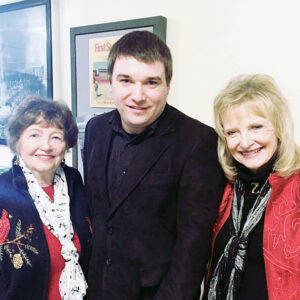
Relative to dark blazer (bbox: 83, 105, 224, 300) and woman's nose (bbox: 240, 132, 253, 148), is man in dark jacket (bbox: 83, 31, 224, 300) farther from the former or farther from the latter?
woman's nose (bbox: 240, 132, 253, 148)

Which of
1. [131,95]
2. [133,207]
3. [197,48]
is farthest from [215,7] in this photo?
[133,207]

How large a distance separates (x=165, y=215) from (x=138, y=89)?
450 mm

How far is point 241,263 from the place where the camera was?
3.67ft

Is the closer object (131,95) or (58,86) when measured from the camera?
(131,95)

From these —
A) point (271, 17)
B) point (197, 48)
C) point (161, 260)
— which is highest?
point (271, 17)

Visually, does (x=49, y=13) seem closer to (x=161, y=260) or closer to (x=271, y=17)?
(x=271, y=17)

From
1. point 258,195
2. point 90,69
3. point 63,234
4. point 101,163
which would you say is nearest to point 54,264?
point 63,234

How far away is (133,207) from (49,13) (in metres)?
1.54

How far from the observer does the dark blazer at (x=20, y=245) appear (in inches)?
46.4

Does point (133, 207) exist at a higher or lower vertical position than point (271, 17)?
lower

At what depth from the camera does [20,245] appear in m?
1.20

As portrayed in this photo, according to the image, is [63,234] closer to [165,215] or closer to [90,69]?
[165,215]

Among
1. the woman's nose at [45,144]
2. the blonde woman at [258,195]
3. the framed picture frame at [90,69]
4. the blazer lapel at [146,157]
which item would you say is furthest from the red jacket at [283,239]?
the framed picture frame at [90,69]

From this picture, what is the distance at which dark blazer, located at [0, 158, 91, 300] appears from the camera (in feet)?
3.87
